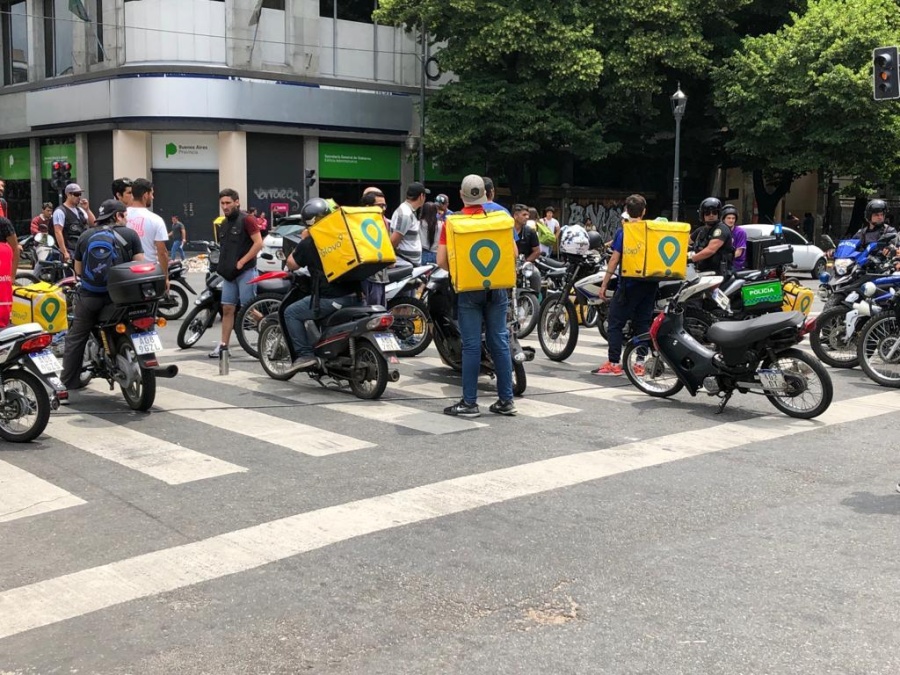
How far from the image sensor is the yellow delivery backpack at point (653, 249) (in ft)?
31.5

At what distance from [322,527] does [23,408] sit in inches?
116

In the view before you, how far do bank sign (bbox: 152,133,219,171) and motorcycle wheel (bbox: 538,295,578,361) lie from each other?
25.7 m

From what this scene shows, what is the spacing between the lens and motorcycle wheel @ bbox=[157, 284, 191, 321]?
49.4 feet

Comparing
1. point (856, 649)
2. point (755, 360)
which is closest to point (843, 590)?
point (856, 649)

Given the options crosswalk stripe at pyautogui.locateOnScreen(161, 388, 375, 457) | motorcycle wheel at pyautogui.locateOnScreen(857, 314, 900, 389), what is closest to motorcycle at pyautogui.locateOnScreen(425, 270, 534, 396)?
crosswalk stripe at pyautogui.locateOnScreen(161, 388, 375, 457)

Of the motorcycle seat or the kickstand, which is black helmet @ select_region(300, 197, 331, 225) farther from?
the kickstand

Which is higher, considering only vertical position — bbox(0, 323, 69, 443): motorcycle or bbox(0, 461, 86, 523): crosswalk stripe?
bbox(0, 323, 69, 443): motorcycle

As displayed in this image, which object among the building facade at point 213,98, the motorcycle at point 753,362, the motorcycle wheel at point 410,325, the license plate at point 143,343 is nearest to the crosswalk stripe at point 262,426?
the license plate at point 143,343

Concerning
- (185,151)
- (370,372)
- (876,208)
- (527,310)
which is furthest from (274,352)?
(185,151)

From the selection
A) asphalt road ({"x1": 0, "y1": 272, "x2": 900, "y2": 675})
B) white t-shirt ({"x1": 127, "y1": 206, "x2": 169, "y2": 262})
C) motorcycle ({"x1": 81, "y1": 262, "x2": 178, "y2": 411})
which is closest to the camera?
asphalt road ({"x1": 0, "y1": 272, "x2": 900, "y2": 675})

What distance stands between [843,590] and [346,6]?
35.2m

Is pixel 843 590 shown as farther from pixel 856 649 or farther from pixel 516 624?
pixel 516 624

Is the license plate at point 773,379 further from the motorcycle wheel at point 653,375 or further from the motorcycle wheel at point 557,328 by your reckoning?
the motorcycle wheel at point 557,328

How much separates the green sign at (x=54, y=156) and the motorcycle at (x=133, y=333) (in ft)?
101
